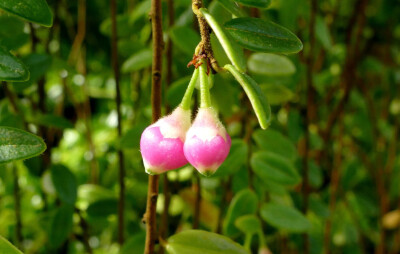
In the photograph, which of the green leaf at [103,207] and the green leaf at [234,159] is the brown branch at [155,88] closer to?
the green leaf at [234,159]

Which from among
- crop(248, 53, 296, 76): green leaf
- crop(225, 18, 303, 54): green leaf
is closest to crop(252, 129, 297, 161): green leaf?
crop(248, 53, 296, 76): green leaf

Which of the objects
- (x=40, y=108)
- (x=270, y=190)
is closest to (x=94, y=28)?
(x=40, y=108)

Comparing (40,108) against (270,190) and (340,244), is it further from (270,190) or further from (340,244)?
(340,244)

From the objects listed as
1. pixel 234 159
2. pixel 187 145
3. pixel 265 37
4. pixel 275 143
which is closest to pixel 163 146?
pixel 187 145

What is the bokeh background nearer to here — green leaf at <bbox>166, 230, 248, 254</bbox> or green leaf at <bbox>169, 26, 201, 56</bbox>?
green leaf at <bbox>169, 26, 201, 56</bbox>

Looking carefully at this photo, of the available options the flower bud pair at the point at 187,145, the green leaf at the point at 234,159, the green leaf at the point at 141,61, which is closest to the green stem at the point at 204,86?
the flower bud pair at the point at 187,145

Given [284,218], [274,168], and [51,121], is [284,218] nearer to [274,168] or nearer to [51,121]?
[274,168]
